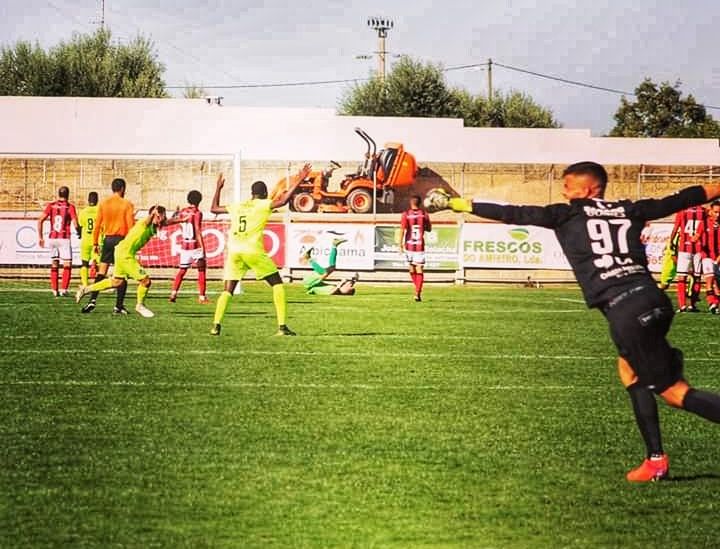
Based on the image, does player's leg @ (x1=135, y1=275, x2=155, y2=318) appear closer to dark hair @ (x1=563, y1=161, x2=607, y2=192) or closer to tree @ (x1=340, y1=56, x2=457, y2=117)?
dark hair @ (x1=563, y1=161, x2=607, y2=192)

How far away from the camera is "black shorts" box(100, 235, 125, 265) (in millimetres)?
22031

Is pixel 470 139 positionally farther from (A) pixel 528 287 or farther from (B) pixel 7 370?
(B) pixel 7 370

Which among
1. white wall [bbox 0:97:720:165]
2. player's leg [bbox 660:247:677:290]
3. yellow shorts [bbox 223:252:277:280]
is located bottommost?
player's leg [bbox 660:247:677:290]

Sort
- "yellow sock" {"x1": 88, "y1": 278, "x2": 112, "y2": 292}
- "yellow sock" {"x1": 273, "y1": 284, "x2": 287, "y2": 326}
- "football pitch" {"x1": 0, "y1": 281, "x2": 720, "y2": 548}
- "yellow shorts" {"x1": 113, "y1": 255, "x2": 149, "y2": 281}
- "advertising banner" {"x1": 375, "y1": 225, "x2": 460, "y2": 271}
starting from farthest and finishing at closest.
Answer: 1. "advertising banner" {"x1": 375, "y1": 225, "x2": 460, "y2": 271}
2. "yellow sock" {"x1": 88, "y1": 278, "x2": 112, "y2": 292}
3. "yellow shorts" {"x1": 113, "y1": 255, "x2": 149, "y2": 281}
4. "yellow sock" {"x1": 273, "y1": 284, "x2": 287, "y2": 326}
5. "football pitch" {"x1": 0, "y1": 281, "x2": 720, "y2": 548}

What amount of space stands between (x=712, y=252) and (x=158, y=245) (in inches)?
622

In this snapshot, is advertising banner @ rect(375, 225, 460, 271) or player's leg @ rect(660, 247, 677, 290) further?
advertising banner @ rect(375, 225, 460, 271)

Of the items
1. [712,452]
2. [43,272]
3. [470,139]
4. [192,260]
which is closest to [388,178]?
[470,139]

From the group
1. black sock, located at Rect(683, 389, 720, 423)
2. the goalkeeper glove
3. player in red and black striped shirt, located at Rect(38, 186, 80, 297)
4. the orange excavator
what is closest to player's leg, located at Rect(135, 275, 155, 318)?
player in red and black striped shirt, located at Rect(38, 186, 80, 297)

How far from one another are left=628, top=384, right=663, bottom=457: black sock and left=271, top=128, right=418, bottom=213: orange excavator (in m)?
38.3

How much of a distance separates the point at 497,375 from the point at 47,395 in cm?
461

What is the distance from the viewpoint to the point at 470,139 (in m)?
→ 56.1

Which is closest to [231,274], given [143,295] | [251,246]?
[251,246]

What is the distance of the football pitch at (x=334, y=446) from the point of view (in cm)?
613

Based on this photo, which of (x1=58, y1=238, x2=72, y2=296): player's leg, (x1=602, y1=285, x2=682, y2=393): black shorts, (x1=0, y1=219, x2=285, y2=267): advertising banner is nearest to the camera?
(x1=602, y1=285, x2=682, y2=393): black shorts
